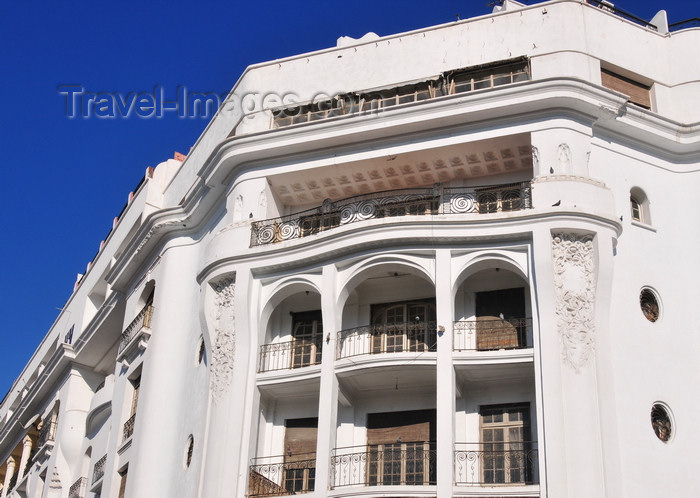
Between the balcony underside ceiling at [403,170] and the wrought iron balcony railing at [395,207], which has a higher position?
the balcony underside ceiling at [403,170]

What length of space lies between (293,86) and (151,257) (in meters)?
7.58

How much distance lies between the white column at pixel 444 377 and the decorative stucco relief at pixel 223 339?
493 cm

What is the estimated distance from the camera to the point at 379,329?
24266 millimetres

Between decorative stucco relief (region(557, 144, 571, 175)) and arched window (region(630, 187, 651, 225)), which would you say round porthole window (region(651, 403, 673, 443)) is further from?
decorative stucco relief (region(557, 144, 571, 175))

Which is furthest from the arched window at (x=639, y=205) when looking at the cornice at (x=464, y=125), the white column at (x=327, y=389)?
the white column at (x=327, y=389)

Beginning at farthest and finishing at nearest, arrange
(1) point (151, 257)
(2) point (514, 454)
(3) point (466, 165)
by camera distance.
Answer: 1. (1) point (151, 257)
2. (3) point (466, 165)
3. (2) point (514, 454)

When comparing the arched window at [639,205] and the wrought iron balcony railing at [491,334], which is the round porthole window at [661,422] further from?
the arched window at [639,205]

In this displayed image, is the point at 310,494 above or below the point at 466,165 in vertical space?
below

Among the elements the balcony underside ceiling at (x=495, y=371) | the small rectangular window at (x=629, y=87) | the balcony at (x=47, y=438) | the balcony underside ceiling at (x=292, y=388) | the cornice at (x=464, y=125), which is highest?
the small rectangular window at (x=629, y=87)

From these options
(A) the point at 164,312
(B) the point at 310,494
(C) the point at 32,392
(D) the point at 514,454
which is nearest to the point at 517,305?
(D) the point at 514,454

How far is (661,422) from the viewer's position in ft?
72.5

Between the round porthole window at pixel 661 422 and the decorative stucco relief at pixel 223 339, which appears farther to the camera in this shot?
the decorative stucco relief at pixel 223 339

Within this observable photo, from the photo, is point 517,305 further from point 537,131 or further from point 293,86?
point 293,86

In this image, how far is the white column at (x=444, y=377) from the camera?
69.6 feet
